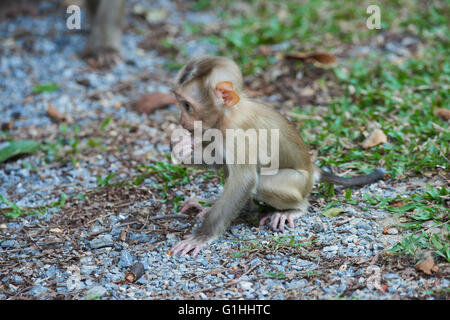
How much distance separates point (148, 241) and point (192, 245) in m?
0.46

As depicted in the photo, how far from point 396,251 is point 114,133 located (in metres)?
3.95

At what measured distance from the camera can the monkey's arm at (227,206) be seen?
4691 mm

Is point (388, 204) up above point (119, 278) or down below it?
above

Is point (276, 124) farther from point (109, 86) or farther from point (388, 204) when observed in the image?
point (109, 86)

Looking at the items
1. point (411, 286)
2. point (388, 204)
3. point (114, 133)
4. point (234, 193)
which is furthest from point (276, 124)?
point (114, 133)

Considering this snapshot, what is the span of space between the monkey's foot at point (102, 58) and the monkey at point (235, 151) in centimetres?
430

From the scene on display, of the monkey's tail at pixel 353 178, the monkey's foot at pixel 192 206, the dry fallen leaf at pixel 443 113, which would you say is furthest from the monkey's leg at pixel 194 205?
the dry fallen leaf at pixel 443 113

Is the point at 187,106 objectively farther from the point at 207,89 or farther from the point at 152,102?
the point at 152,102

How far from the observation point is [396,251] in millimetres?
4316

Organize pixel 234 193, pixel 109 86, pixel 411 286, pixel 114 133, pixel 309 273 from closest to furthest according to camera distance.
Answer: pixel 411 286 → pixel 309 273 → pixel 234 193 → pixel 114 133 → pixel 109 86

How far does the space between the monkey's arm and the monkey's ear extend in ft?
1.82

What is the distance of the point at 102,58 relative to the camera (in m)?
8.69

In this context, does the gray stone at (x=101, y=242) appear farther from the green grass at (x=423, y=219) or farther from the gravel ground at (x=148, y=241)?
the green grass at (x=423, y=219)

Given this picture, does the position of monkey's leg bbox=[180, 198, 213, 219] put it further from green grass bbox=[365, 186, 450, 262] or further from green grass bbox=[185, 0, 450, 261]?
green grass bbox=[365, 186, 450, 262]
